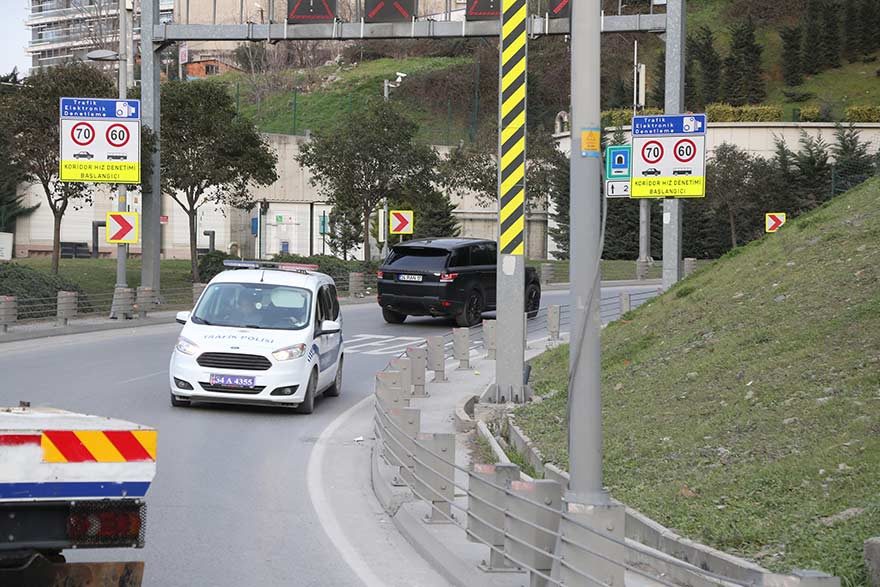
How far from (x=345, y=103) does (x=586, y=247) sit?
79.6 m

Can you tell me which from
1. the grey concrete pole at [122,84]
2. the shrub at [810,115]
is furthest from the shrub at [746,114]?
the grey concrete pole at [122,84]

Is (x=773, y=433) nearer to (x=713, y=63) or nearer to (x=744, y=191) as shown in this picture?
(x=744, y=191)

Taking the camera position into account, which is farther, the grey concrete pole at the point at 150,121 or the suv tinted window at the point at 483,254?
the grey concrete pole at the point at 150,121

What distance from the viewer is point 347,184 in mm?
49625

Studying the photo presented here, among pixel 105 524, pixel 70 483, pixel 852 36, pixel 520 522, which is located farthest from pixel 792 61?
pixel 70 483

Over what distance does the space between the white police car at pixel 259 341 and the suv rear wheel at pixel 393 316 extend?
41.3 feet

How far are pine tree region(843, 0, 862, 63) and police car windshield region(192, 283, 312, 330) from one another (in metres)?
68.9

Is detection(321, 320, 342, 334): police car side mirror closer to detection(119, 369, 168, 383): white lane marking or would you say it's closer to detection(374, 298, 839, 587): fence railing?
detection(119, 369, 168, 383): white lane marking

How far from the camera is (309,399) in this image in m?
16.2

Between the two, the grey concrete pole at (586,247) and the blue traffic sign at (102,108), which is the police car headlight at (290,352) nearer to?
the grey concrete pole at (586,247)

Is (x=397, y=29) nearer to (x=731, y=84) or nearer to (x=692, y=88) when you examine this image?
(x=731, y=84)

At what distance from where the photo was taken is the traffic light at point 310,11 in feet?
95.6

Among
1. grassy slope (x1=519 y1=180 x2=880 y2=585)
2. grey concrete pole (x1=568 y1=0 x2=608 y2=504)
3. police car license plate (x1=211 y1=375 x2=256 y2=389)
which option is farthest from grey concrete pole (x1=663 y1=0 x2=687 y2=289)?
grey concrete pole (x1=568 y1=0 x2=608 y2=504)

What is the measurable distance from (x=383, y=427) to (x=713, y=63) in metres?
65.2
